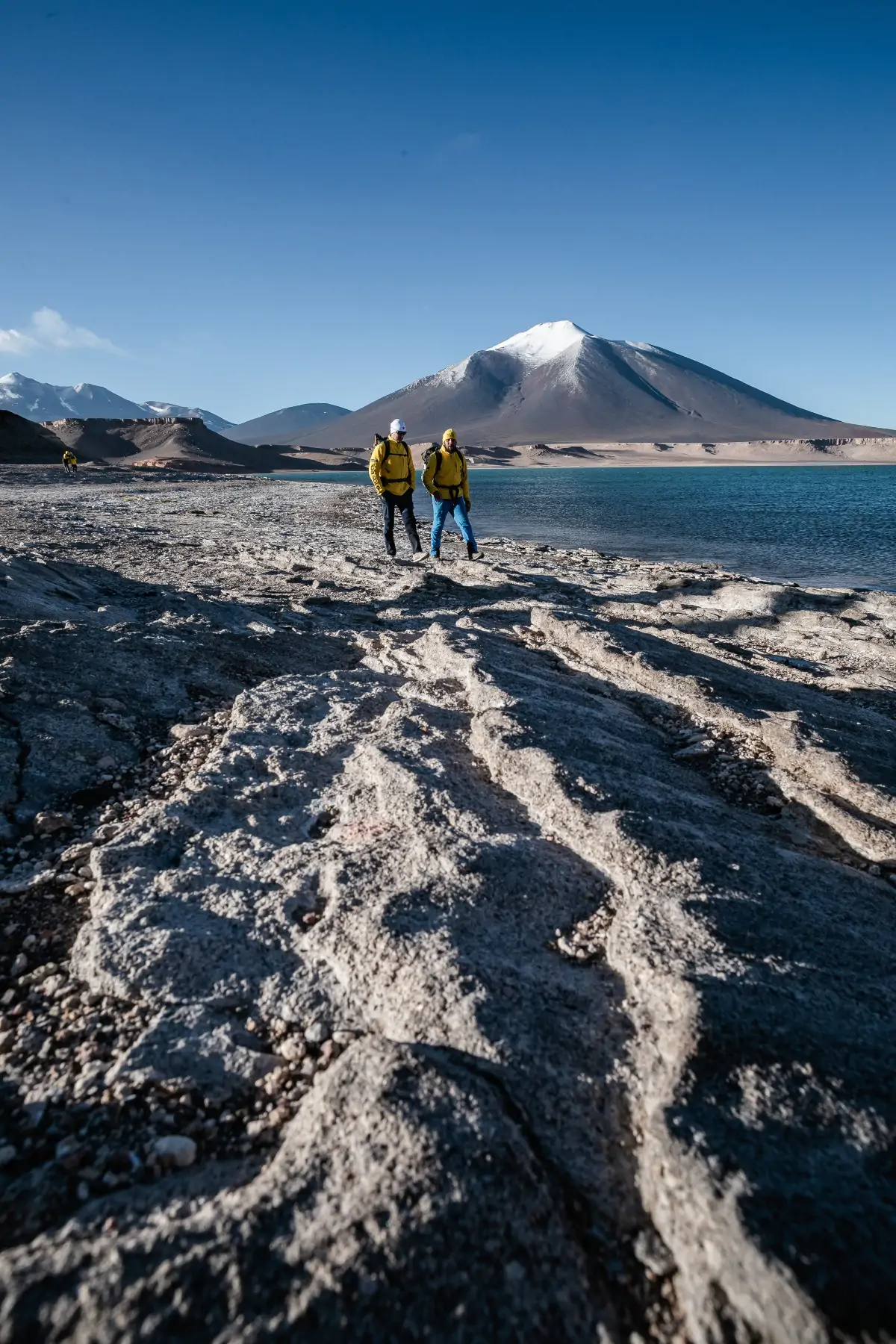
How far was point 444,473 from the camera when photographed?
12.0m

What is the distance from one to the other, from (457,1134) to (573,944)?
3.09 ft

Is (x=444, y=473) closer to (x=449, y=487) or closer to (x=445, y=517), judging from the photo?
(x=449, y=487)

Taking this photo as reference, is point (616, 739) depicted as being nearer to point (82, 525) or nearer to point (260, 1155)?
point (260, 1155)

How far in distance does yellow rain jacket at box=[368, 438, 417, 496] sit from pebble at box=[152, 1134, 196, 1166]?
34.8 ft

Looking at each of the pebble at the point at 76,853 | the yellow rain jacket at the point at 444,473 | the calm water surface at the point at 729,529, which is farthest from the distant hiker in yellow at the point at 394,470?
the pebble at the point at 76,853

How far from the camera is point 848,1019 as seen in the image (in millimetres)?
2133

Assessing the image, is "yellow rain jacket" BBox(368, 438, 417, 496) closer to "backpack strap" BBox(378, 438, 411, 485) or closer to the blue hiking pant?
"backpack strap" BBox(378, 438, 411, 485)

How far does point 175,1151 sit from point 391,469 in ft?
35.7

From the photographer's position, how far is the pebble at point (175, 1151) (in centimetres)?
180

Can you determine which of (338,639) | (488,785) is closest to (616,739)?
(488,785)

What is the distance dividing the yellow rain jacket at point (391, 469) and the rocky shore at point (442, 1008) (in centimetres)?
712

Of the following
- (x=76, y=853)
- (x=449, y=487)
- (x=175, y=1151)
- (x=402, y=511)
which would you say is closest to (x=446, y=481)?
(x=449, y=487)

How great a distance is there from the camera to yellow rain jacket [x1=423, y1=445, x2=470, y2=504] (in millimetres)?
11969

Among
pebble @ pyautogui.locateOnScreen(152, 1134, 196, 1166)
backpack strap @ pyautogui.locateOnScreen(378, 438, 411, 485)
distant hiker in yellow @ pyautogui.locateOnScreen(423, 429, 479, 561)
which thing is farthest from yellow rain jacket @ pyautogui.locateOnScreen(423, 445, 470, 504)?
pebble @ pyautogui.locateOnScreen(152, 1134, 196, 1166)
